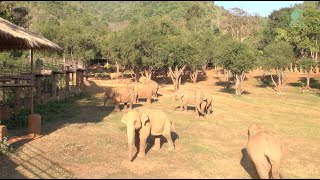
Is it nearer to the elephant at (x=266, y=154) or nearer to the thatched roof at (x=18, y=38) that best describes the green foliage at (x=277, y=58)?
the thatched roof at (x=18, y=38)

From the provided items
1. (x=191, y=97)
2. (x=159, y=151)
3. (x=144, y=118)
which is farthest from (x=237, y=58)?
(x=144, y=118)

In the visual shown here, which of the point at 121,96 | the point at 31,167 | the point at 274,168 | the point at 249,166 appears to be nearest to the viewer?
the point at 274,168

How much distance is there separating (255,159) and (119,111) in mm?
13867

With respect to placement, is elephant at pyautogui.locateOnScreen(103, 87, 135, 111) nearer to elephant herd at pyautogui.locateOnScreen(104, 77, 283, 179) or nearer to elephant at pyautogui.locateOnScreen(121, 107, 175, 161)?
elephant herd at pyautogui.locateOnScreen(104, 77, 283, 179)

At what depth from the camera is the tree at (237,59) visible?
1390 inches

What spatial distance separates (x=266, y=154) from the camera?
8.98 meters

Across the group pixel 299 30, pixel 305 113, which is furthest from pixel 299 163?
pixel 299 30

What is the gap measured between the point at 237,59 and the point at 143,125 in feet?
82.7

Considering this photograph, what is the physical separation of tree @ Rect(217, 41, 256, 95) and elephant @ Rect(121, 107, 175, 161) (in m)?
23.7

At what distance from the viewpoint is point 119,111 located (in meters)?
22.3

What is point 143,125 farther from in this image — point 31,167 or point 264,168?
point 264,168

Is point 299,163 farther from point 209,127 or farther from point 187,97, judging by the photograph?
point 187,97

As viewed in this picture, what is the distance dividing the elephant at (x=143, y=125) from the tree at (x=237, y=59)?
2373cm

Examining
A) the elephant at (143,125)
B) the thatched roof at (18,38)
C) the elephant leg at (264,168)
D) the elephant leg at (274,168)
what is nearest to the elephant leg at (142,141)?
the elephant at (143,125)
